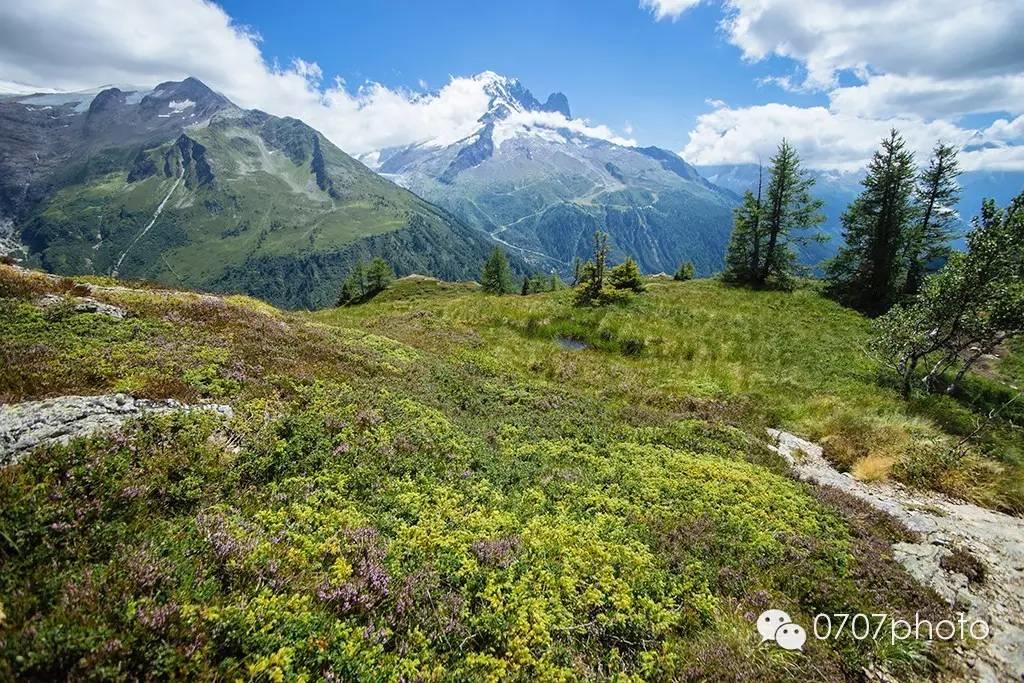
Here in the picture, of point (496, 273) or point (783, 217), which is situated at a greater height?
point (783, 217)

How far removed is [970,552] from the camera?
1039 cm

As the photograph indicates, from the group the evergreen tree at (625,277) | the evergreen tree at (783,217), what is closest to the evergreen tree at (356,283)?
the evergreen tree at (625,277)

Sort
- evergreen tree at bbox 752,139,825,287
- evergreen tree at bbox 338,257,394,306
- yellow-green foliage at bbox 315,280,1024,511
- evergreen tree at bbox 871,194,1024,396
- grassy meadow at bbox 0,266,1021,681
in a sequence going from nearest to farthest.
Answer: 1. grassy meadow at bbox 0,266,1021,681
2. yellow-green foliage at bbox 315,280,1024,511
3. evergreen tree at bbox 871,194,1024,396
4. evergreen tree at bbox 752,139,825,287
5. evergreen tree at bbox 338,257,394,306

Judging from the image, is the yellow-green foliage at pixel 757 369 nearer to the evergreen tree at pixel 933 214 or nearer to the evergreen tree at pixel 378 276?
the evergreen tree at pixel 933 214

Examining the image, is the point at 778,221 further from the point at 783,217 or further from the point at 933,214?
the point at 933,214

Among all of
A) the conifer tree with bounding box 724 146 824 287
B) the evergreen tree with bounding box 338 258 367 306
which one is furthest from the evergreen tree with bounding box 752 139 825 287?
the evergreen tree with bounding box 338 258 367 306

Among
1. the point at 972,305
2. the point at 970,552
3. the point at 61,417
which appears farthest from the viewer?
the point at 972,305

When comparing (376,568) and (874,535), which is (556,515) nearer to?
(376,568)

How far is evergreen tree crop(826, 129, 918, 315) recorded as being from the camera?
142 feet

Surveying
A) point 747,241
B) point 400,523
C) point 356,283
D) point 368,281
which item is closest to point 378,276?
point 368,281

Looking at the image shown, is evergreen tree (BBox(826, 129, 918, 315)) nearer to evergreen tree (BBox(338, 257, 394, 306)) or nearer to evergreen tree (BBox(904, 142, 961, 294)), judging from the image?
evergreen tree (BBox(904, 142, 961, 294))

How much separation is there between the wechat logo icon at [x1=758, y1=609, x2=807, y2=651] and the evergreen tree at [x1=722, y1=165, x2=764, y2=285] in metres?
49.6

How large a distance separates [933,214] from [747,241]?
52.7 feet

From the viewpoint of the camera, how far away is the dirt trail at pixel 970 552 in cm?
787
